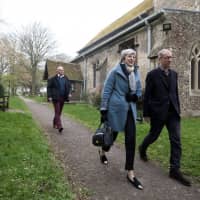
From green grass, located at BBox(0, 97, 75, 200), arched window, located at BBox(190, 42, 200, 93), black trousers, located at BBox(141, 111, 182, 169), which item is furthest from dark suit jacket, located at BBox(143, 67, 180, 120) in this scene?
arched window, located at BBox(190, 42, 200, 93)

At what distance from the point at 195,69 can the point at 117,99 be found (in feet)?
39.9

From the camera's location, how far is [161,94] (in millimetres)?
4758

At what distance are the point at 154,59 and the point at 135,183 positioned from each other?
11306 millimetres

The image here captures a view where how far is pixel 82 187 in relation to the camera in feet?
13.3

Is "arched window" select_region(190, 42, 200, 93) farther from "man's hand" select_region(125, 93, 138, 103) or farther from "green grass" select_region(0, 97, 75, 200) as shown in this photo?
"man's hand" select_region(125, 93, 138, 103)

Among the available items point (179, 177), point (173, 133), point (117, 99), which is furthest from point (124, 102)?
point (179, 177)

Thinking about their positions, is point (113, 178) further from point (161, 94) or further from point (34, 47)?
point (34, 47)

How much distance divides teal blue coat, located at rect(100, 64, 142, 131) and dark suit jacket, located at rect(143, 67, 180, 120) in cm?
50

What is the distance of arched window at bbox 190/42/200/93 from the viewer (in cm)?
1525

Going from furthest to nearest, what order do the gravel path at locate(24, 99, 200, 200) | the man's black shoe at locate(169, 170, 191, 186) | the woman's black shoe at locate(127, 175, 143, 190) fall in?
1. the man's black shoe at locate(169, 170, 191, 186)
2. the woman's black shoe at locate(127, 175, 143, 190)
3. the gravel path at locate(24, 99, 200, 200)

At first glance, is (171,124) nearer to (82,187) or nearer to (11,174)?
(82,187)

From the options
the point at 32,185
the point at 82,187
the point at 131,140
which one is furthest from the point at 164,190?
the point at 32,185

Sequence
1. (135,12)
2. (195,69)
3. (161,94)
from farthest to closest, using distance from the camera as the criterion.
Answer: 1. (135,12)
2. (195,69)
3. (161,94)

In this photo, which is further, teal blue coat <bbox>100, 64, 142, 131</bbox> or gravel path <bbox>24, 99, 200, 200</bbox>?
teal blue coat <bbox>100, 64, 142, 131</bbox>
